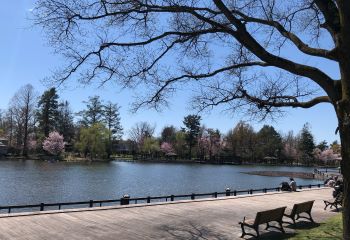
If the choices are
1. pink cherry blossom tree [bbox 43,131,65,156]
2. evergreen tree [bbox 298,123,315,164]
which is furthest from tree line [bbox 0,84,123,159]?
evergreen tree [bbox 298,123,315,164]

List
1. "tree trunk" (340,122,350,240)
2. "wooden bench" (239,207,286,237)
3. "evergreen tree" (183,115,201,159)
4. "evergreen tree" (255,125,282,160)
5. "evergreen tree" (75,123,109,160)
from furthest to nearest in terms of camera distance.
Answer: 1. "evergreen tree" (255,125,282,160)
2. "evergreen tree" (183,115,201,159)
3. "evergreen tree" (75,123,109,160)
4. "wooden bench" (239,207,286,237)
5. "tree trunk" (340,122,350,240)

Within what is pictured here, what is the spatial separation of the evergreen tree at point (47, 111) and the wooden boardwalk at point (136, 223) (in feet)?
302

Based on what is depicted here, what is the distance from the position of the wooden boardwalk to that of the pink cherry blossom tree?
84.4m

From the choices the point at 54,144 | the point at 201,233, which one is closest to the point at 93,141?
the point at 54,144

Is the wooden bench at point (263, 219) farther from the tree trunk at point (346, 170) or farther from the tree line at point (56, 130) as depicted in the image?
the tree line at point (56, 130)

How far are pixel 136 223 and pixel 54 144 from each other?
291 ft

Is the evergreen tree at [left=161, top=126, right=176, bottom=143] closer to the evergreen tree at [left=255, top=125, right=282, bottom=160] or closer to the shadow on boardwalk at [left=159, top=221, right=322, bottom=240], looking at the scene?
the evergreen tree at [left=255, top=125, right=282, bottom=160]

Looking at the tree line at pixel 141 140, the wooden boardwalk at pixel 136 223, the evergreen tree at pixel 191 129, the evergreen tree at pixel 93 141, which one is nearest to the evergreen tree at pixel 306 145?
the tree line at pixel 141 140

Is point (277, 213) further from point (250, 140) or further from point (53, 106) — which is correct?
point (250, 140)

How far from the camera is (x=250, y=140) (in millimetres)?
129625

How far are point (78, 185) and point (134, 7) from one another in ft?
110

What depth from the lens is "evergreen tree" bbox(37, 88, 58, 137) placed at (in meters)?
104

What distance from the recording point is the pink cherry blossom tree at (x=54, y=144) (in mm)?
97375

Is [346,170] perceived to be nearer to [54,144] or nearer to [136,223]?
[136,223]
